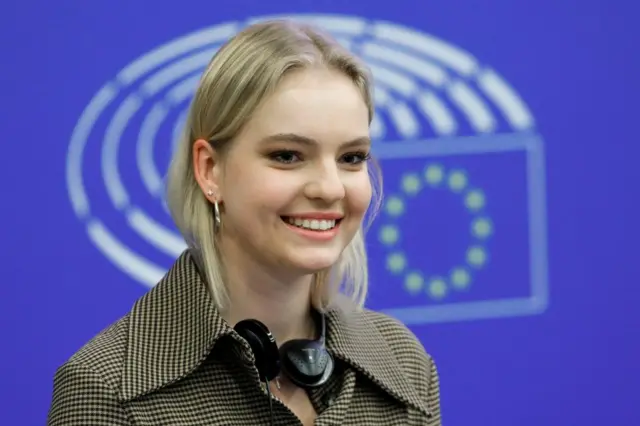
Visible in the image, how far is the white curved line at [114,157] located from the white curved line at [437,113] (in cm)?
63

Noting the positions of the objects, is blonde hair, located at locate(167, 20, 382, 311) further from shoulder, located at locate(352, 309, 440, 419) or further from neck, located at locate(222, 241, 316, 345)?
shoulder, located at locate(352, 309, 440, 419)

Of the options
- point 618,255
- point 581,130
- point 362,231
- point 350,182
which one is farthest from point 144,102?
point 618,255

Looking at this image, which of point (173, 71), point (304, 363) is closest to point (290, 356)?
point (304, 363)

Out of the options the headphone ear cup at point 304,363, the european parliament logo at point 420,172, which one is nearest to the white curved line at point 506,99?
the european parliament logo at point 420,172

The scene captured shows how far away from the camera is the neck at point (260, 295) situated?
157 cm

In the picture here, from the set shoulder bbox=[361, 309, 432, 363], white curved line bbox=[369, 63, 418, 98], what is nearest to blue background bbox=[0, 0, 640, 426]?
white curved line bbox=[369, 63, 418, 98]

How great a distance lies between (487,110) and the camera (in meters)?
2.52

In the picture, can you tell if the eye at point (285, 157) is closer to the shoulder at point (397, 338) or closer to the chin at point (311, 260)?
the chin at point (311, 260)

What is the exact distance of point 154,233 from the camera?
2270 millimetres

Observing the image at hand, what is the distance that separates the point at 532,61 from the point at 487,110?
18 cm

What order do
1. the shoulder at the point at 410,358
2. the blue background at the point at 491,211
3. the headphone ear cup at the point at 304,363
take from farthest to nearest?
the blue background at the point at 491,211
the shoulder at the point at 410,358
the headphone ear cup at the point at 304,363

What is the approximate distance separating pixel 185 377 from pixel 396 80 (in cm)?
109

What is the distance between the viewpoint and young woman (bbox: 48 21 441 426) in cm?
150

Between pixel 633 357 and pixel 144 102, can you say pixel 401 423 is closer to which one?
pixel 144 102
